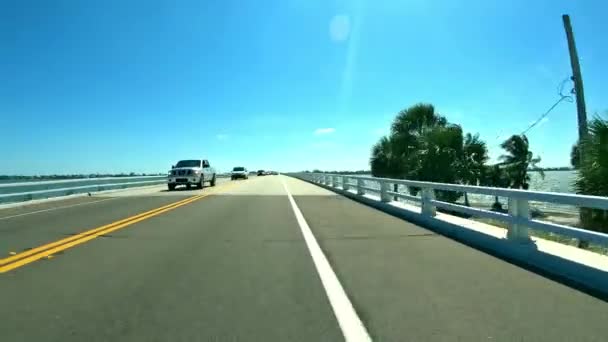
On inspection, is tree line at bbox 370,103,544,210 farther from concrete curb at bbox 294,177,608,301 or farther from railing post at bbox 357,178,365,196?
concrete curb at bbox 294,177,608,301

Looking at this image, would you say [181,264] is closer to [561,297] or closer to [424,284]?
[424,284]

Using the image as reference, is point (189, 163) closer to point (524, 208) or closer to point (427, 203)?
point (427, 203)

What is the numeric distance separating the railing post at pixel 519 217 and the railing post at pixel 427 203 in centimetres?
468

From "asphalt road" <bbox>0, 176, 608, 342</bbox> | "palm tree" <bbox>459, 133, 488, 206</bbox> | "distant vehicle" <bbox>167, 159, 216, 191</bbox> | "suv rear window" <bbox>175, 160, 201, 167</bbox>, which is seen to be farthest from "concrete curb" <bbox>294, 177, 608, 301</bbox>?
"suv rear window" <bbox>175, 160, 201, 167</bbox>

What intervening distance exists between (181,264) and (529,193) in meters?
5.70

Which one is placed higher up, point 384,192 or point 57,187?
point 57,187

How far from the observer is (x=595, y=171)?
1075 centimetres

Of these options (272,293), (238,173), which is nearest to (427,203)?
(272,293)

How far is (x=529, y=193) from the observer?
27.9ft

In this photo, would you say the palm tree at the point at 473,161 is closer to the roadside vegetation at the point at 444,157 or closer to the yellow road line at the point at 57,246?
the roadside vegetation at the point at 444,157

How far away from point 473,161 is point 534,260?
2772 cm

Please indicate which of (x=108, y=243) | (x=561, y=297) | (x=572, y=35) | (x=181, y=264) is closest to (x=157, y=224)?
(x=108, y=243)

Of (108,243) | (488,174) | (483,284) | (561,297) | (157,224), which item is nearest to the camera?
(561,297)

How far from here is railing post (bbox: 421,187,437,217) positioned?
13.8 metres
